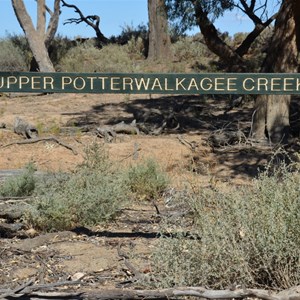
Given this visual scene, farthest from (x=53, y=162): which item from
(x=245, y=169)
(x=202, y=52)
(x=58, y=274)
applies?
(x=202, y=52)

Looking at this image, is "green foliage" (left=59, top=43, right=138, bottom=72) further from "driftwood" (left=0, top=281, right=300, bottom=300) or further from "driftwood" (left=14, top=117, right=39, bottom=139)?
"driftwood" (left=0, top=281, right=300, bottom=300)

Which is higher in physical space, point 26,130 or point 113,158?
point 26,130

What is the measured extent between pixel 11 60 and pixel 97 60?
3.60m

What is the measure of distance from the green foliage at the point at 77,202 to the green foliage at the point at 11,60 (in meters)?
19.2

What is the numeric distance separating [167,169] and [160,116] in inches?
181

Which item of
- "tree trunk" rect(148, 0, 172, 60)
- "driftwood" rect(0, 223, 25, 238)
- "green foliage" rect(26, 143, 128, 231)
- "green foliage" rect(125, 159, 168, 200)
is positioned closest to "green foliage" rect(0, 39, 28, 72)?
"tree trunk" rect(148, 0, 172, 60)

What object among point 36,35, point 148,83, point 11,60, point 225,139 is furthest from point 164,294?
point 11,60

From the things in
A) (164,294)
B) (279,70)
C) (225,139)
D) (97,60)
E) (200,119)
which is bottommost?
(164,294)

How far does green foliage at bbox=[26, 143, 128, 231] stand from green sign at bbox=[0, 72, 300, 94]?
1.26 meters

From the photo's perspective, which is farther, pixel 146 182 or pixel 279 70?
pixel 279 70

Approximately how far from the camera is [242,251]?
15.8 feet

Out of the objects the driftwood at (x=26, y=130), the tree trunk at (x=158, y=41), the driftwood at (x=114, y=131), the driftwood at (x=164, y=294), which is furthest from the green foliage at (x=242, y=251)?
the tree trunk at (x=158, y=41)

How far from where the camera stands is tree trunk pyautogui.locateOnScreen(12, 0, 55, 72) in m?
25.1

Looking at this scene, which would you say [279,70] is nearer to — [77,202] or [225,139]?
[225,139]
